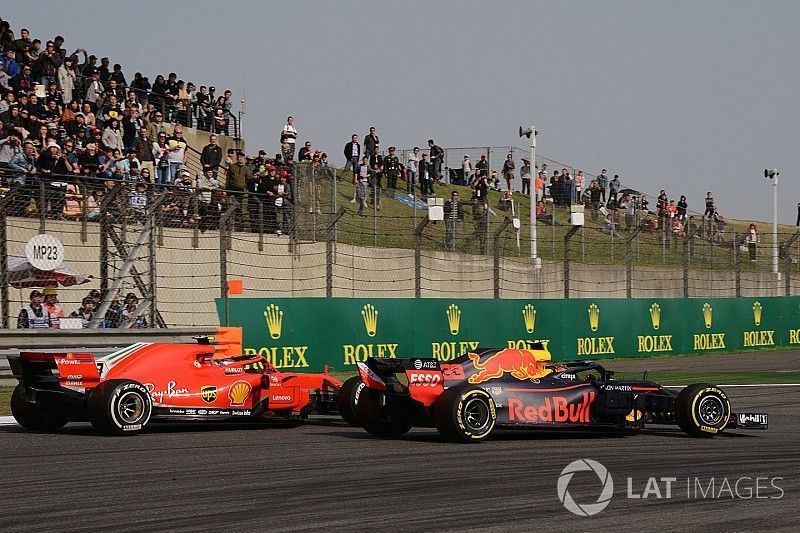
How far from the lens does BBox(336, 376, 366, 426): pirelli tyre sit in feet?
43.9

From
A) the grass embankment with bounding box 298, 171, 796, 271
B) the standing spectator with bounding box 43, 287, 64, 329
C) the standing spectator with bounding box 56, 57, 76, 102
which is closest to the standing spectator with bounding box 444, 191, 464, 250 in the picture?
the grass embankment with bounding box 298, 171, 796, 271

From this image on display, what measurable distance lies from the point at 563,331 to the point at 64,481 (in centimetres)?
1881

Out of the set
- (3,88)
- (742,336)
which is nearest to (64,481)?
(3,88)

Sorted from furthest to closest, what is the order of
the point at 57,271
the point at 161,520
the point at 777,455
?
the point at 57,271
the point at 777,455
the point at 161,520

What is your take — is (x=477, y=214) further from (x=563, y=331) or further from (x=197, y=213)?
(x=197, y=213)

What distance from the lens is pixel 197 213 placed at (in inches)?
816

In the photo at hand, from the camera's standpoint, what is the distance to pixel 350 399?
13.5 meters

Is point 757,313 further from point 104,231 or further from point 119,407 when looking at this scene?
point 119,407

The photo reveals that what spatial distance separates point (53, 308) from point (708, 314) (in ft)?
61.6

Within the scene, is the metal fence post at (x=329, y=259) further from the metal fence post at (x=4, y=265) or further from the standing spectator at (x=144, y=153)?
the metal fence post at (x=4, y=265)

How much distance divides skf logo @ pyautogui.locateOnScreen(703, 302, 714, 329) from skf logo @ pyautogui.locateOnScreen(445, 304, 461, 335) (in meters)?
9.03

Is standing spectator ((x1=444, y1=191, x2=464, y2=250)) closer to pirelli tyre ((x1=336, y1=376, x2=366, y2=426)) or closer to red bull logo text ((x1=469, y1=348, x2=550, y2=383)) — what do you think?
pirelli tyre ((x1=336, y1=376, x2=366, y2=426))

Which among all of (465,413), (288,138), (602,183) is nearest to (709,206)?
(602,183)

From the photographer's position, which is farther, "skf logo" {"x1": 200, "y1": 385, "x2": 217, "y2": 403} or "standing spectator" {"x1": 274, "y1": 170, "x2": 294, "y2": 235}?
"standing spectator" {"x1": 274, "y1": 170, "x2": 294, "y2": 235}
